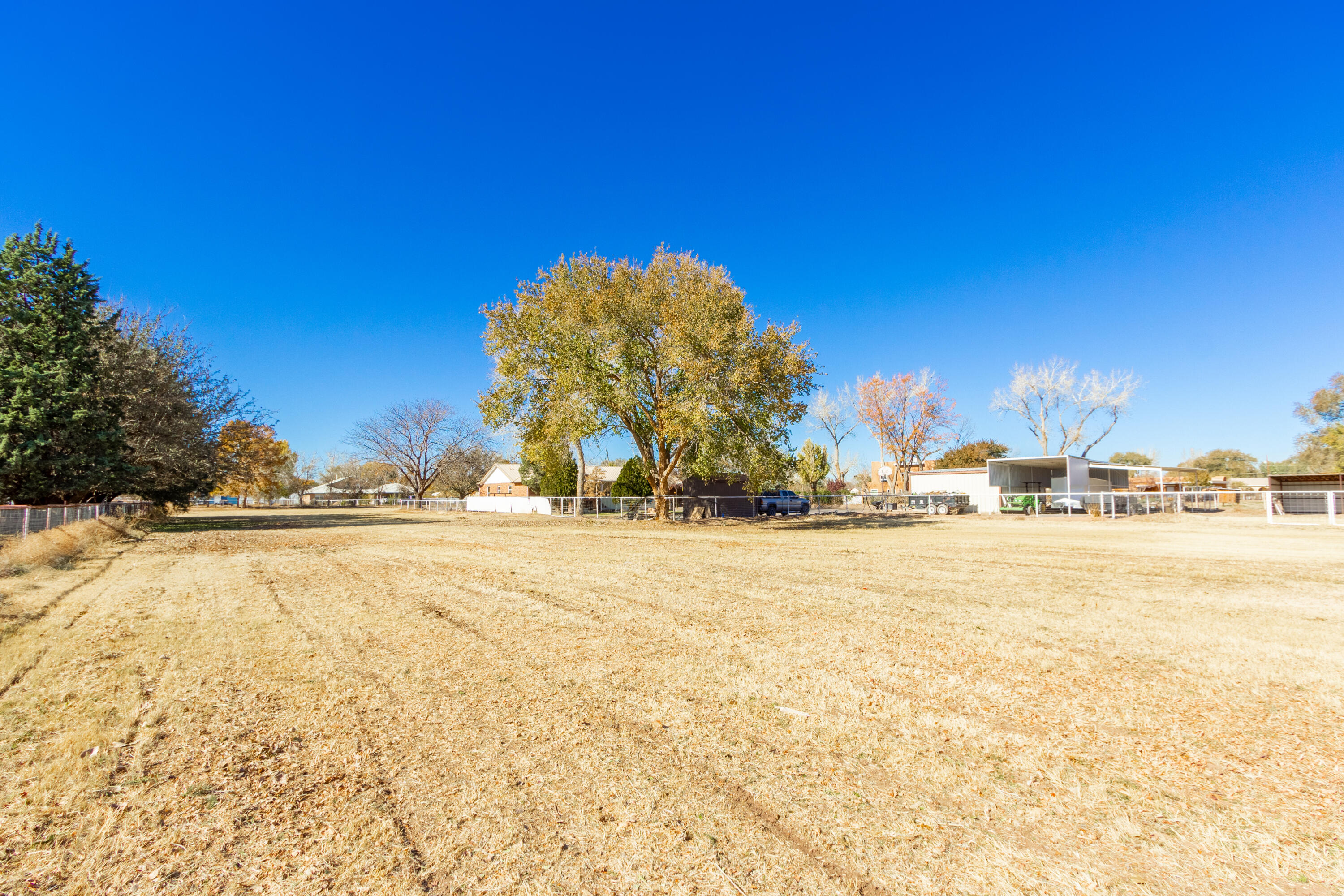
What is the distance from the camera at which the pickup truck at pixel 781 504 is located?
3862 cm

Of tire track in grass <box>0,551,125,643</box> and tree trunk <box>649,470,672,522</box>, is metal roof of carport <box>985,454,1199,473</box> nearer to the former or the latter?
tree trunk <box>649,470,672,522</box>

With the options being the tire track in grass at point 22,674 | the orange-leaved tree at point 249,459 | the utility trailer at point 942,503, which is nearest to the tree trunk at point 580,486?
the orange-leaved tree at point 249,459

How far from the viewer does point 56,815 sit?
276cm

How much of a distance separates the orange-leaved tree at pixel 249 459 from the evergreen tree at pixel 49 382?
32.6ft

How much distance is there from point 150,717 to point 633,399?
777 inches

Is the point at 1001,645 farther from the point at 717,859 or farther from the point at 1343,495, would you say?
the point at 1343,495

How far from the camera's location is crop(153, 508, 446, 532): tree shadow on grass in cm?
2567

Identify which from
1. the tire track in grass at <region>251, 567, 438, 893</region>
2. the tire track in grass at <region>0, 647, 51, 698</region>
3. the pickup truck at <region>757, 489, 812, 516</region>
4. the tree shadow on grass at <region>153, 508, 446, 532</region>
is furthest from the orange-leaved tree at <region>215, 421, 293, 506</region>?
the tire track in grass at <region>251, 567, 438, 893</region>

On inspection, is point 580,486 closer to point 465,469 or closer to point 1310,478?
point 465,469

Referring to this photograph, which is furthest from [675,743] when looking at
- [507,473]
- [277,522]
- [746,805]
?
[507,473]

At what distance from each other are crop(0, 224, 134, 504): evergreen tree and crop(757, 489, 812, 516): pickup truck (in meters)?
30.2

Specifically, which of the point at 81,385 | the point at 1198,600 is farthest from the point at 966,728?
the point at 81,385

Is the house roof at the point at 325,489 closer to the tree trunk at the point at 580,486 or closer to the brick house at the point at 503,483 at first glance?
the brick house at the point at 503,483

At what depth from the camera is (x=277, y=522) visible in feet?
102
